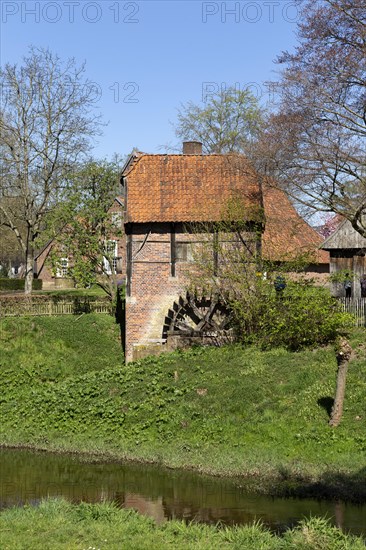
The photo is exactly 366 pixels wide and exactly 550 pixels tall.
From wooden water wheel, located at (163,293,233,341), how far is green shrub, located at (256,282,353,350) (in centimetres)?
181

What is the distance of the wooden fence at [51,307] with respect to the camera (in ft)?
98.7

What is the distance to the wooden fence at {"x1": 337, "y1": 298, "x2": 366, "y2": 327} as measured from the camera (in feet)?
81.4

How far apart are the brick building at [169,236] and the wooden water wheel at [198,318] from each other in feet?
0.13

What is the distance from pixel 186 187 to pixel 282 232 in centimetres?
493

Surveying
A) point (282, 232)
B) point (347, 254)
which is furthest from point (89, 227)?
point (347, 254)

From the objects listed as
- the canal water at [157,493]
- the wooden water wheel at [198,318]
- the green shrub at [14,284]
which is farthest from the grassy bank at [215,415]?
the green shrub at [14,284]

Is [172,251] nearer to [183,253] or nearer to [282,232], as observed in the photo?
[183,253]

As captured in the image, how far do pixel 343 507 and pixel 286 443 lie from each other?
384cm

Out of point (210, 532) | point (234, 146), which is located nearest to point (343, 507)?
point (210, 532)

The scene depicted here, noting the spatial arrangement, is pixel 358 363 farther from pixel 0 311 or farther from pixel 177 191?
pixel 0 311

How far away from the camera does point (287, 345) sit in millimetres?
23359

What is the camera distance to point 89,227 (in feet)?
112

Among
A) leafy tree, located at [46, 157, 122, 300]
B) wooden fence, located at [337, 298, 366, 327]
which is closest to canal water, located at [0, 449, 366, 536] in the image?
wooden fence, located at [337, 298, 366, 327]

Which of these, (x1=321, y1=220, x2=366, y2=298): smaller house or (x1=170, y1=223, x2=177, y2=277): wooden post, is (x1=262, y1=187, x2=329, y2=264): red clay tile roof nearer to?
(x1=321, y1=220, x2=366, y2=298): smaller house
